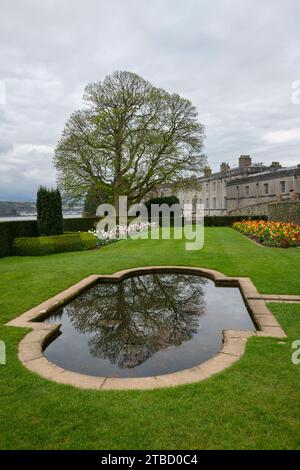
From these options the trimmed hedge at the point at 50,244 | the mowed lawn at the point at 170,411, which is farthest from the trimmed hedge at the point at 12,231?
the mowed lawn at the point at 170,411

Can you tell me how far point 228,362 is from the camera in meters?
3.83

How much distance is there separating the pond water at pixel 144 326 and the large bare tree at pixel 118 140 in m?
18.8

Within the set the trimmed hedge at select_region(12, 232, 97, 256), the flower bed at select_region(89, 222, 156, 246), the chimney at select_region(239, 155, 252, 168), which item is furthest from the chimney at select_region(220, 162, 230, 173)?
the trimmed hedge at select_region(12, 232, 97, 256)

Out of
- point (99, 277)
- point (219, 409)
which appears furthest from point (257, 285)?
point (219, 409)

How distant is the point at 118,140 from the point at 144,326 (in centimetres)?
2257

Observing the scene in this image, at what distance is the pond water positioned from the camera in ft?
13.8

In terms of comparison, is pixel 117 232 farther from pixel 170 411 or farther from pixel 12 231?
pixel 170 411

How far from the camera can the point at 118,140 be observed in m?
25.8

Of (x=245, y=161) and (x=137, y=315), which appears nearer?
(x=137, y=315)

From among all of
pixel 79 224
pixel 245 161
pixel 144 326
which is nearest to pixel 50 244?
pixel 79 224

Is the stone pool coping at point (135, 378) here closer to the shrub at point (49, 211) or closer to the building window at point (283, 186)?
the shrub at point (49, 211)

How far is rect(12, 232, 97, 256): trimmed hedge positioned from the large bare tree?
10.2m

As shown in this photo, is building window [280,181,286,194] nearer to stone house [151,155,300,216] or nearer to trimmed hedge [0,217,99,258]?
stone house [151,155,300,216]

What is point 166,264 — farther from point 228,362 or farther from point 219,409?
point 219,409
